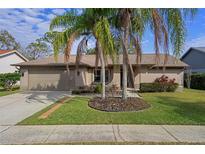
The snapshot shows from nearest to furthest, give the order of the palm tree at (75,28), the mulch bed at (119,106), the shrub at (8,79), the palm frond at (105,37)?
1. the mulch bed at (119,106)
2. the palm frond at (105,37)
3. the palm tree at (75,28)
4. the shrub at (8,79)

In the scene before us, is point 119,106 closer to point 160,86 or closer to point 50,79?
point 160,86

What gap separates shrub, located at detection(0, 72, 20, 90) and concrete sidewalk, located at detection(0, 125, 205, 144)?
1666 cm

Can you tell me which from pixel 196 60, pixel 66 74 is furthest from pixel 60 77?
pixel 196 60

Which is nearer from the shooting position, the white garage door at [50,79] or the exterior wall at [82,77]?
the exterior wall at [82,77]

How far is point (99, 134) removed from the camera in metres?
7.00

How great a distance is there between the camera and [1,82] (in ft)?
77.7

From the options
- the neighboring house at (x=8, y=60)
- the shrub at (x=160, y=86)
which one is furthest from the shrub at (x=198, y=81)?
the neighboring house at (x=8, y=60)

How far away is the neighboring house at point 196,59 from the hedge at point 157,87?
1316 centimetres

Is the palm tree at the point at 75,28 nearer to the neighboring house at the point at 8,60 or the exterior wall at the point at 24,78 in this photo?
the exterior wall at the point at 24,78

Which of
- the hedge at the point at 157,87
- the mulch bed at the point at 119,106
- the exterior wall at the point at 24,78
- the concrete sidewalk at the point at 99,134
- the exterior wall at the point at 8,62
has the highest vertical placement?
the exterior wall at the point at 8,62

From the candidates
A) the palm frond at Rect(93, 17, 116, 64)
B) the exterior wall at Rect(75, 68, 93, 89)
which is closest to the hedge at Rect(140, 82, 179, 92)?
the exterior wall at Rect(75, 68, 93, 89)

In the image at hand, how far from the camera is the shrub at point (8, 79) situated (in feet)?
77.0
